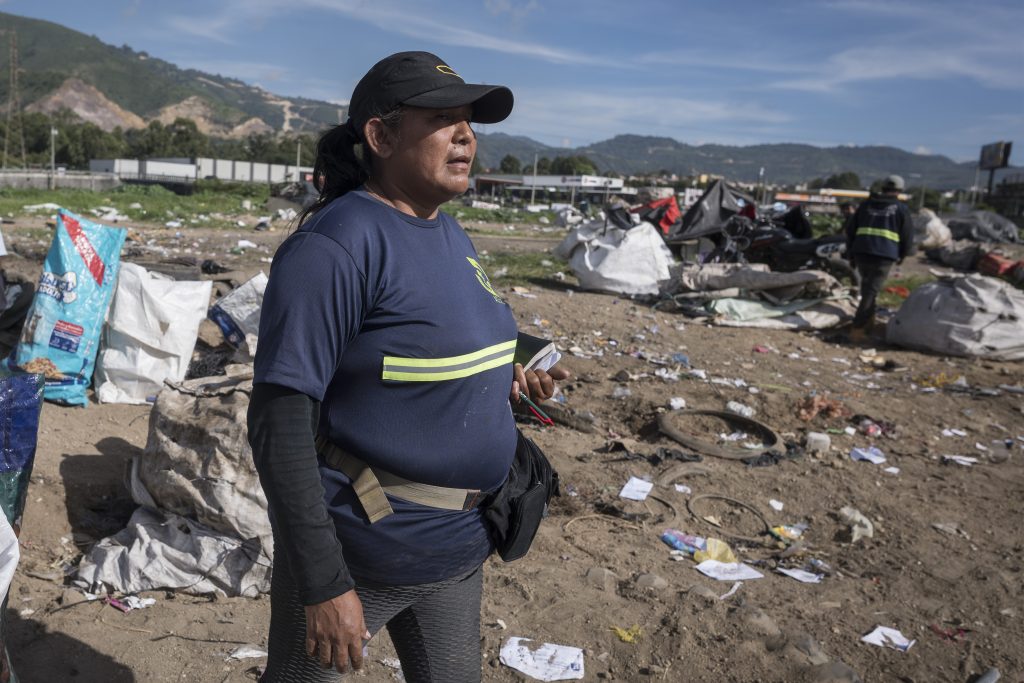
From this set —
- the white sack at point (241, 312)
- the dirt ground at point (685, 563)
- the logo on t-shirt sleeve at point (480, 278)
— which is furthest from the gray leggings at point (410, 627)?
the white sack at point (241, 312)

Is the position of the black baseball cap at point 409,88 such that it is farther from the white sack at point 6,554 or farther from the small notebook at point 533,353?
the white sack at point 6,554

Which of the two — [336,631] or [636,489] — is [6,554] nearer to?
[336,631]

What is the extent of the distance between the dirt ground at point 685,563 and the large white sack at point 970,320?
133cm

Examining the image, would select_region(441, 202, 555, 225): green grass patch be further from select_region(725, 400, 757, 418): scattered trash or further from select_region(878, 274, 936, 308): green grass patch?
select_region(725, 400, 757, 418): scattered trash

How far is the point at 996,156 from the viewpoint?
224 ft

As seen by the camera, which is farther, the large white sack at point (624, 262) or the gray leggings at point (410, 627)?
the large white sack at point (624, 262)

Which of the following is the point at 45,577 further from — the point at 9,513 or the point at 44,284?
the point at 44,284

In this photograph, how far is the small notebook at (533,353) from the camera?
6.08 ft

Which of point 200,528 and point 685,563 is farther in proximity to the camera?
point 685,563

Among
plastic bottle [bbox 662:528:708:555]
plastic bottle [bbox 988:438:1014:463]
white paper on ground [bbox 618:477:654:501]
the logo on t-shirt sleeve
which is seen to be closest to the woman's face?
the logo on t-shirt sleeve

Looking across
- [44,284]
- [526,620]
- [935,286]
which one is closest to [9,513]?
[526,620]

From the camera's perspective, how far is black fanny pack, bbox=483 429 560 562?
1671 millimetres

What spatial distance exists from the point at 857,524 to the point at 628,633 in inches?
68.6

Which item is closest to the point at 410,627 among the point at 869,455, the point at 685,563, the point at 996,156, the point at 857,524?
the point at 685,563
